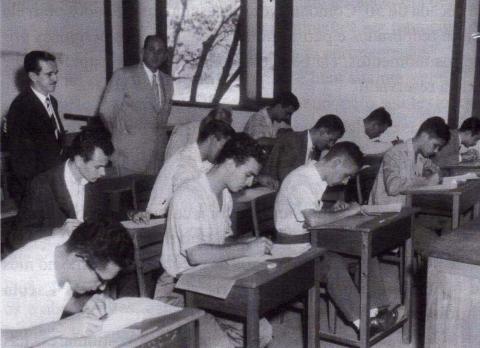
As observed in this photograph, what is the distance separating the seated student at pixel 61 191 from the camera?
2.38 meters

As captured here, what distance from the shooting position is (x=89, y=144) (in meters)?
2.41

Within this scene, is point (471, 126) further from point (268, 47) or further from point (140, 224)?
point (140, 224)

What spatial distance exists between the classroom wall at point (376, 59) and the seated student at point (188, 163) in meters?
2.71

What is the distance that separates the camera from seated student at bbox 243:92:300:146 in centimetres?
554

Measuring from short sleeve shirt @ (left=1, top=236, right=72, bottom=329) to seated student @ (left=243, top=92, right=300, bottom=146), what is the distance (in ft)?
12.7

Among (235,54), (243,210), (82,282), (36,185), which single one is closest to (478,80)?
(235,54)

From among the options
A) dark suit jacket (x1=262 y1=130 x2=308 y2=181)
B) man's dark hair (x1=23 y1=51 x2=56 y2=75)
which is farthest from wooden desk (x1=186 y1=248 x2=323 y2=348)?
dark suit jacket (x1=262 y1=130 x2=308 y2=181)

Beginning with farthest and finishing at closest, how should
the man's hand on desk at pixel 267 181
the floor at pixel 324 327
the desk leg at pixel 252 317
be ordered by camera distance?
1. the man's hand on desk at pixel 267 181
2. the floor at pixel 324 327
3. the desk leg at pixel 252 317

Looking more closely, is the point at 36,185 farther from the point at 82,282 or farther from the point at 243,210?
the point at 243,210

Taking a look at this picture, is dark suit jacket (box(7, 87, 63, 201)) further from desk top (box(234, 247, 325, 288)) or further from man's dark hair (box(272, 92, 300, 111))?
man's dark hair (box(272, 92, 300, 111))

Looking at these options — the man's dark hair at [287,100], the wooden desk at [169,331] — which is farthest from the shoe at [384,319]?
the man's dark hair at [287,100]

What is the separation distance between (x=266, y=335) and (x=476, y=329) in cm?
91

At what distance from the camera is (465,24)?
509cm

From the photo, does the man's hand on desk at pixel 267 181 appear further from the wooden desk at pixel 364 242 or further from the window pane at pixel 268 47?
the window pane at pixel 268 47
